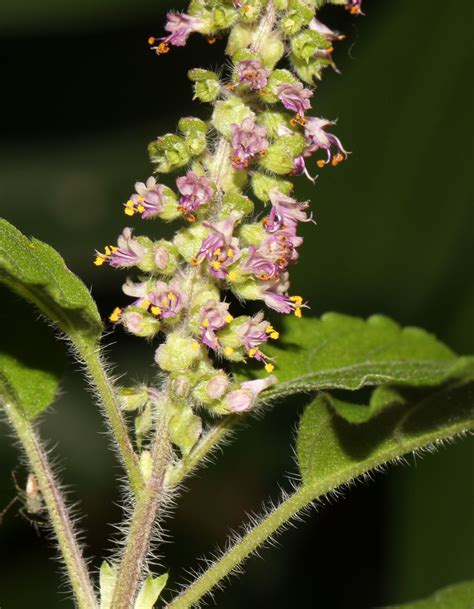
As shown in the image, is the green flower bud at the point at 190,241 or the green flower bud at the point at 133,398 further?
the green flower bud at the point at 133,398

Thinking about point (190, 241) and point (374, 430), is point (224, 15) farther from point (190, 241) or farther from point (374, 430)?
point (374, 430)

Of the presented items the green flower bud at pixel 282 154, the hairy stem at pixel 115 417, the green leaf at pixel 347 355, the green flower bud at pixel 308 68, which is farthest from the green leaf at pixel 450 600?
the green flower bud at pixel 308 68

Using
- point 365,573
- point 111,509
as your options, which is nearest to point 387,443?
point 111,509

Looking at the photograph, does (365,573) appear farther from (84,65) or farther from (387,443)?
(84,65)

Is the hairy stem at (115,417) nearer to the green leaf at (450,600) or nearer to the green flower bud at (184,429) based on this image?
the green flower bud at (184,429)

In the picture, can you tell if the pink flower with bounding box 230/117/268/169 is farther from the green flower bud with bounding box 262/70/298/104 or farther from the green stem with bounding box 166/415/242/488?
the green stem with bounding box 166/415/242/488

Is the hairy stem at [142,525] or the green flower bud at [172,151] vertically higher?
the green flower bud at [172,151]

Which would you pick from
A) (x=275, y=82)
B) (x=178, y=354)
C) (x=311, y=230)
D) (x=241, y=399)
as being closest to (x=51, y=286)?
(x=178, y=354)
